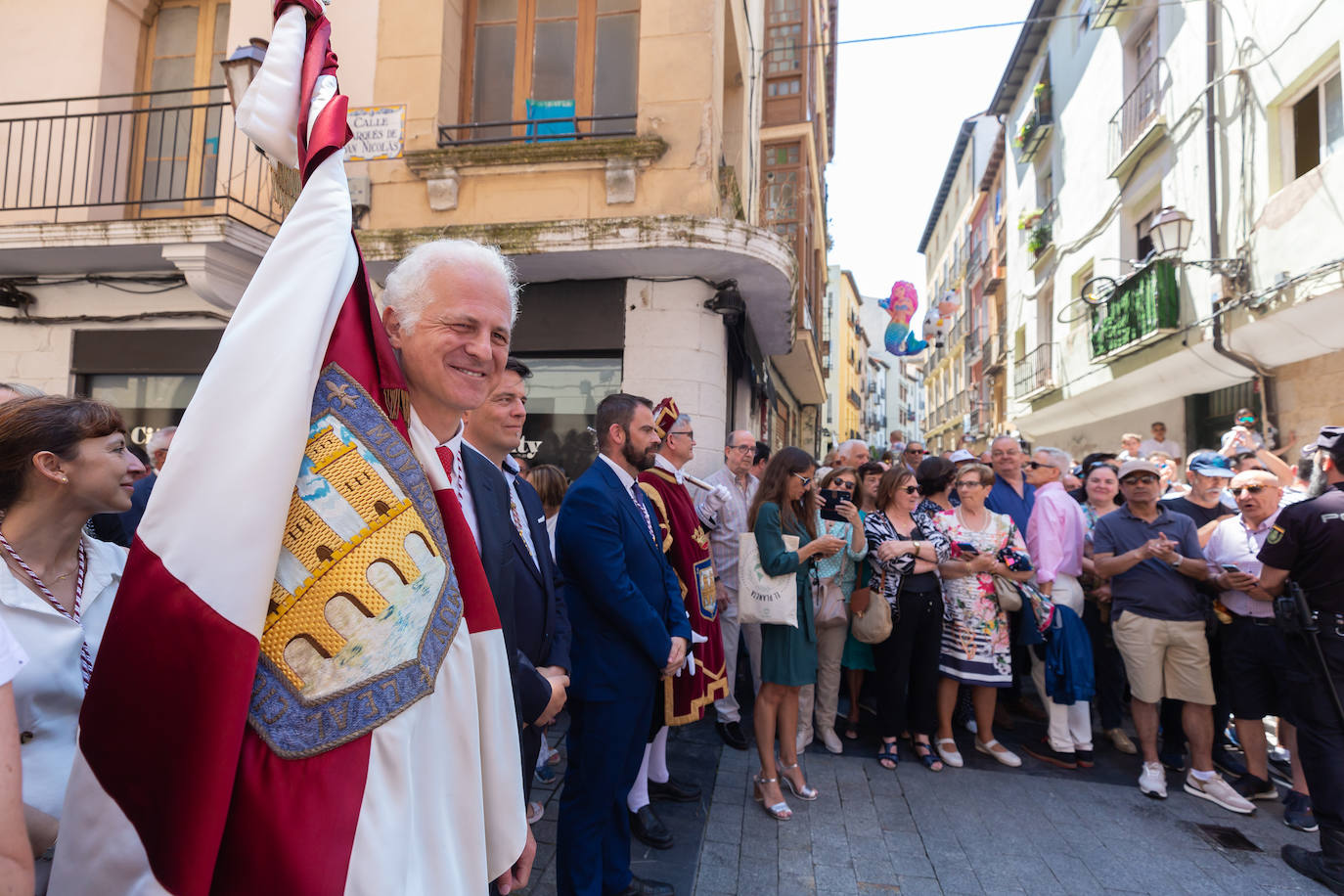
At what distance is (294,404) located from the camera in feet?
3.01

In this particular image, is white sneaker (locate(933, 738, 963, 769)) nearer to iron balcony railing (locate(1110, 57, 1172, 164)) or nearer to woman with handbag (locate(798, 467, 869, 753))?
woman with handbag (locate(798, 467, 869, 753))

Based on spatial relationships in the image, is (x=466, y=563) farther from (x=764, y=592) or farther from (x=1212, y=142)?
(x=1212, y=142)

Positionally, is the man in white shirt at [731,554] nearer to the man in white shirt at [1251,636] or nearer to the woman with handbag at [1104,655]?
the woman with handbag at [1104,655]

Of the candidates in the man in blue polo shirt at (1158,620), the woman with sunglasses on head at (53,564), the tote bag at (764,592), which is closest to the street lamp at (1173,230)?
the man in blue polo shirt at (1158,620)

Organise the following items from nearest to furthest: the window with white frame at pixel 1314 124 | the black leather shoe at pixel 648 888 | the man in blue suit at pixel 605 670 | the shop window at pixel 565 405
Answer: the man in blue suit at pixel 605 670 < the black leather shoe at pixel 648 888 < the shop window at pixel 565 405 < the window with white frame at pixel 1314 124

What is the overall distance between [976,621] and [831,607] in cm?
100

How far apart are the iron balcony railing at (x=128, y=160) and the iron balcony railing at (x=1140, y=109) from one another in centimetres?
1404

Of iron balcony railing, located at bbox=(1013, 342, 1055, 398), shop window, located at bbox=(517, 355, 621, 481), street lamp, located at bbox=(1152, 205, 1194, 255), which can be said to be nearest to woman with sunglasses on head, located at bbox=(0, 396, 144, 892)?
shop window, located at bbox=(517, 355, 621, 481)

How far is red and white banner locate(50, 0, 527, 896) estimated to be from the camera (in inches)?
33.9

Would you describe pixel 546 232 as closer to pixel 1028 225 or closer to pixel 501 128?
pixel 501 128

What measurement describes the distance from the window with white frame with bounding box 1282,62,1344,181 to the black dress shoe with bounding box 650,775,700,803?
10069mm

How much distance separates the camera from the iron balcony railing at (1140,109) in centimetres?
1177

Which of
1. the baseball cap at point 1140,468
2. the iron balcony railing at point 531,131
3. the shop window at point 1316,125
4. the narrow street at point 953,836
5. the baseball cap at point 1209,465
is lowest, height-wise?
the narrow street at point 953,836

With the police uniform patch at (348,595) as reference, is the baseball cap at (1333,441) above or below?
above
